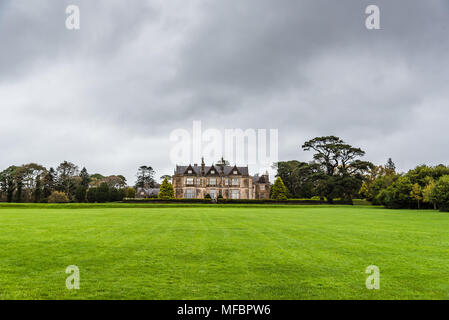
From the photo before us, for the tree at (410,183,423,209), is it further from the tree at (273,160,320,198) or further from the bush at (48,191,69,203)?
the bush at (48,191,69,203)

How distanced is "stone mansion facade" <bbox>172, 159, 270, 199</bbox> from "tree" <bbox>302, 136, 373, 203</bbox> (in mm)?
20355

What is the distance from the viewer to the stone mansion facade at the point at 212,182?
7569 cm

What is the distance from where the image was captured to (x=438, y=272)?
650 centimetres

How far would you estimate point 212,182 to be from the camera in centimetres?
7656

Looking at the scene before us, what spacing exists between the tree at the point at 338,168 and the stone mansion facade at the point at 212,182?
20355 millimetres

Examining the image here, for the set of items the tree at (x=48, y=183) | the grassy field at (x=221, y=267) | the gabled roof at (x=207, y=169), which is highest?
the gabled roof at (x=207, y=169)

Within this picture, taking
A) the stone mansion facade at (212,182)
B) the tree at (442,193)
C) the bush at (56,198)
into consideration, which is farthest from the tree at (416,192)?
the bush at (56,198)

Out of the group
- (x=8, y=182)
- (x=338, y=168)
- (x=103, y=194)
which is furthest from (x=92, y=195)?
(x=338, y=168)

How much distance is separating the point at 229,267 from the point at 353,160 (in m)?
57.5

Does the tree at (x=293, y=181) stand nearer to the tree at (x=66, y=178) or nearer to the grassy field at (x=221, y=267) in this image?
the tree at (x=66, y=178)

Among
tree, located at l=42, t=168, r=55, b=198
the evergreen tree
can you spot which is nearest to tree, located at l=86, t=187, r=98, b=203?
the evergreen tree
